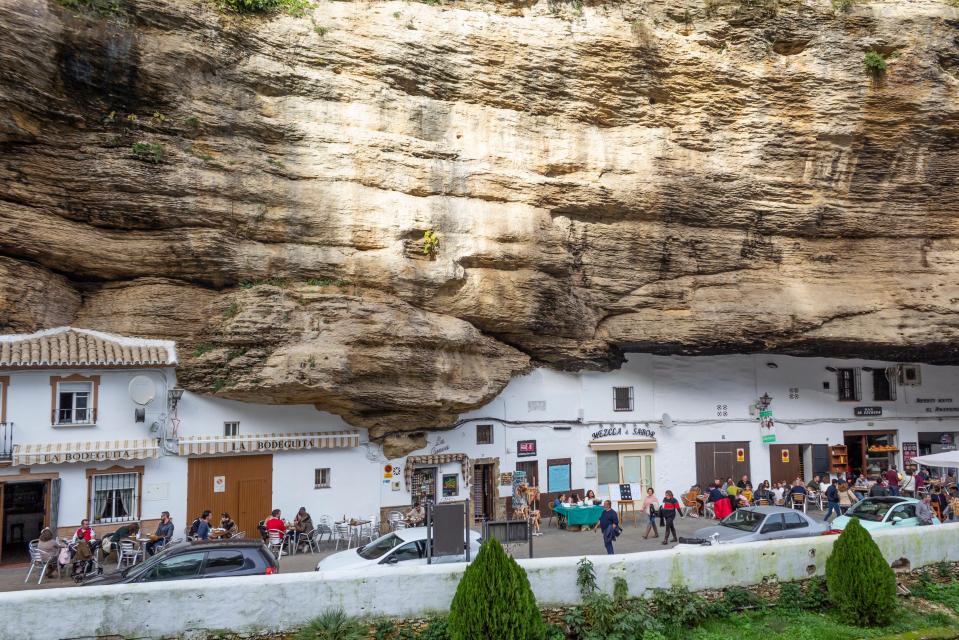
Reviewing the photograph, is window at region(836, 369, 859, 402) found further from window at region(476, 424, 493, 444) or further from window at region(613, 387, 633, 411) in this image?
window at region(476, 424, 493, 444)

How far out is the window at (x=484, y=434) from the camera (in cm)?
2078

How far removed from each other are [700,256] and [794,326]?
3.57 meters

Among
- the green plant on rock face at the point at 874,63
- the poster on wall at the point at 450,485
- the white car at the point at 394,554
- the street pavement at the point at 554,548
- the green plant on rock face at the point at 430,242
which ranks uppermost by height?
the green plant on rock face at the point at 874,63

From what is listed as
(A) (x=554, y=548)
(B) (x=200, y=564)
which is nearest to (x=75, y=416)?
(B) (x=200, y=564)

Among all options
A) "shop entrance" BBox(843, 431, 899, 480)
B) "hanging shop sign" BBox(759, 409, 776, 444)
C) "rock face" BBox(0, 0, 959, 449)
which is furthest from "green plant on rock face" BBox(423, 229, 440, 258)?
"shop entrance" BBox(843, 431, 899, 480)

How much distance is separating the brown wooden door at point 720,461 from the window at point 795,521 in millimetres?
7858

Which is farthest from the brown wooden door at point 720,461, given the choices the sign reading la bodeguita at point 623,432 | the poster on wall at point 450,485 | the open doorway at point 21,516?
the open doorway at point 21,516

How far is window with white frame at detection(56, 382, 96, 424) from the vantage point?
15625 mm

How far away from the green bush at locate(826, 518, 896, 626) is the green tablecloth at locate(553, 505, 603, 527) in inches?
307

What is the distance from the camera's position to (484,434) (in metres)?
20.9

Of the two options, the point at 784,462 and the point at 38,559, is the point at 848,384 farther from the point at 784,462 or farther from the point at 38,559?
the point at 38,559

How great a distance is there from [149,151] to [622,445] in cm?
1578

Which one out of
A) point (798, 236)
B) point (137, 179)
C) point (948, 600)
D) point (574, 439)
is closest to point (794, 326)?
point (798, 236)

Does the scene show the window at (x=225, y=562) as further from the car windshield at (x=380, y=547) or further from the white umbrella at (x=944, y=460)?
the white umbrella at (x=944, y=460)
